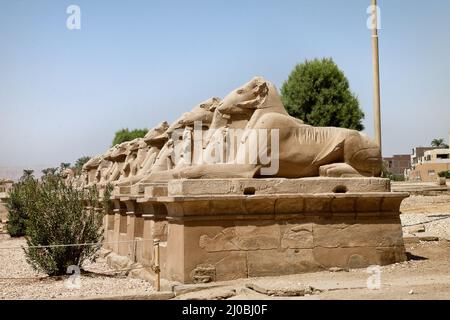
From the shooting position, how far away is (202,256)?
794cm

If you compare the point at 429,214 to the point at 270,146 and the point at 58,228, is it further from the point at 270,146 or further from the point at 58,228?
the point at 58,228

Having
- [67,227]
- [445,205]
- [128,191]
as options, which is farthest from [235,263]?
[445,205]

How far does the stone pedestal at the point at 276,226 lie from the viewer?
7.93m

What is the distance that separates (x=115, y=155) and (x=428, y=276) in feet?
44.9

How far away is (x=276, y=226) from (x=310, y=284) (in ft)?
3.68

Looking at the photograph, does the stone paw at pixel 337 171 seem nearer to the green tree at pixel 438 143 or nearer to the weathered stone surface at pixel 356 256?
the weathered stone surface at pixel 356 256

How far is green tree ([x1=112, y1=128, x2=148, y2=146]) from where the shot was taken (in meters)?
41.0

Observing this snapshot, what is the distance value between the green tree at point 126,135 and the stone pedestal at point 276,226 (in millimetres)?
32909

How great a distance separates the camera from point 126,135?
41.4 meters

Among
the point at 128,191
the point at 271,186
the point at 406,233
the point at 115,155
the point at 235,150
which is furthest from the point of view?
→ the point at 115,155

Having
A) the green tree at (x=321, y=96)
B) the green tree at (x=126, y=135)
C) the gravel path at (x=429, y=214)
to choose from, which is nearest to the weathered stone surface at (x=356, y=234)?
the gravel path at (x=429, y=214)

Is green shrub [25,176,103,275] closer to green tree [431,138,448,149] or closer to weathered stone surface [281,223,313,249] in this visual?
weathered stone surface [281,223,313,249]

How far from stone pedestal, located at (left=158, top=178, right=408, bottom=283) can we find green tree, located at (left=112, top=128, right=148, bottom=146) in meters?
32.9
